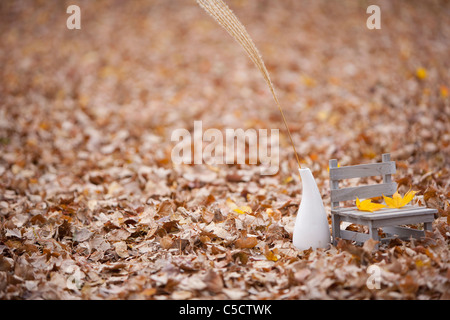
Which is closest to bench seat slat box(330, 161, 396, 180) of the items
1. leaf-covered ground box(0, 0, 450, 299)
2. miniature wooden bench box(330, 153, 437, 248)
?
miniature wooden bench box(330, 153, 437, 248)

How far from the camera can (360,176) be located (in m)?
2.02

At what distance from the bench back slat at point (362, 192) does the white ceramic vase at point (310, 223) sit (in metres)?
0.10

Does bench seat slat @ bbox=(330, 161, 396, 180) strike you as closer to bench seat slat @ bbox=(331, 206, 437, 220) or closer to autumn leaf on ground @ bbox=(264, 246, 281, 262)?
bench seat slat @ bbox=(331, 206, 437, 220)

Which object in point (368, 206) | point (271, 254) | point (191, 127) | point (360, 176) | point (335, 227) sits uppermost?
point (191, 127)

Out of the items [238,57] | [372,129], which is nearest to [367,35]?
[238,57]

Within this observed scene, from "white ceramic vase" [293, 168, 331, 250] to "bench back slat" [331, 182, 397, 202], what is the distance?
95mm

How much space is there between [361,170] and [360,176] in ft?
0.11

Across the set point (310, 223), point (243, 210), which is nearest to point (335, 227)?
point (310, 223)

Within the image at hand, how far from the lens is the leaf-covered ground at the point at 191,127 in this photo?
1737 millimetres

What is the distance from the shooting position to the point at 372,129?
13.0 feet

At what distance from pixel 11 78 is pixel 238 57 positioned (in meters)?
2.88

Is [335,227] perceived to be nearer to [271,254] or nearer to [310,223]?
[310,223]

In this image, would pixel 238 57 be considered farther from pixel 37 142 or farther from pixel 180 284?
pixel 180 284
